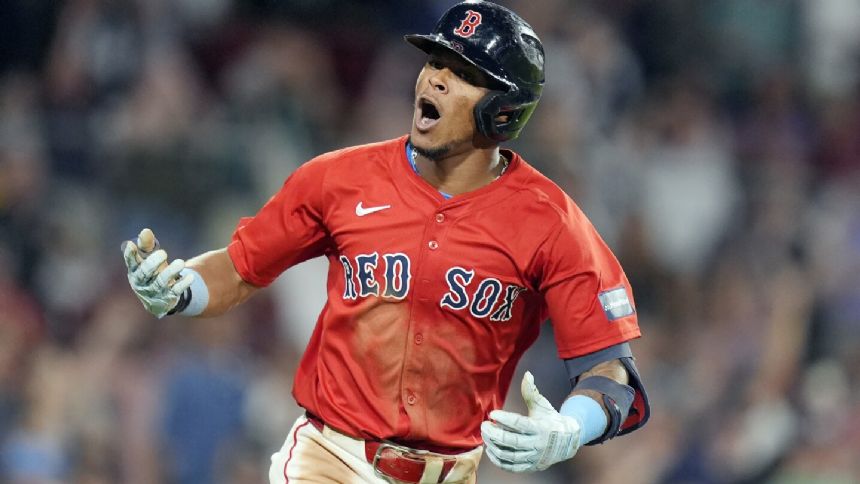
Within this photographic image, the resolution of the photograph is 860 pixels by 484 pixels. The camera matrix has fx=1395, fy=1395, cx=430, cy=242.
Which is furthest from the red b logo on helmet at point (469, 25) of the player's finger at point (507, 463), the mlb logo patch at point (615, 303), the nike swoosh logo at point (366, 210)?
the player's finger at point (507, 463)

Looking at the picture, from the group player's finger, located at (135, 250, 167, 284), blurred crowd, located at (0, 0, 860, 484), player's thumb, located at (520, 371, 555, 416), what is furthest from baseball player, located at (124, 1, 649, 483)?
blurred crowd, located at (0, 0, 860, 484)

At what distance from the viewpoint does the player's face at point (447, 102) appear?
4.36 metres

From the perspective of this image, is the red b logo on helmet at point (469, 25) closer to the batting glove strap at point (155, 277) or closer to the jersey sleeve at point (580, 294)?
the jersey sleeve at point (580, 294)

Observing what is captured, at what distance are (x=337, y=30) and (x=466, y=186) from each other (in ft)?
18.9

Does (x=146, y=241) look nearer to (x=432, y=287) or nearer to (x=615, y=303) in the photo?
(x=432, y=287)

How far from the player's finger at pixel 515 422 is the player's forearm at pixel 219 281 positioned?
1.21 meters

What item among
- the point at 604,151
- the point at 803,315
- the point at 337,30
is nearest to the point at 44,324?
the point at 337,30

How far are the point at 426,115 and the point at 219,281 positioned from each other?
887 mm

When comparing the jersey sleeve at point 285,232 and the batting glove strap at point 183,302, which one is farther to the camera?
the jersey sleeve at point 285,232

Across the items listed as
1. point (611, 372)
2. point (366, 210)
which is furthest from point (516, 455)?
point (366, 210)

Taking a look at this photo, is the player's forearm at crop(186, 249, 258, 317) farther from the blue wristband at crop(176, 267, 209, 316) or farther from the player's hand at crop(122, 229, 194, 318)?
the player's hand at crop(122, 229, 194, 318)

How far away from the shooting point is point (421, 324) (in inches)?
172

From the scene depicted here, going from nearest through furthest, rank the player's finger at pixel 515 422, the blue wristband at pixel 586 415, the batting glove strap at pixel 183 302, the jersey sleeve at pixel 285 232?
the player's finger at pixel 515 422
the blue wristband at pixel 586 415
the batting glove strap at pixel 183 302
the jersey sleeve at pixel 285 232

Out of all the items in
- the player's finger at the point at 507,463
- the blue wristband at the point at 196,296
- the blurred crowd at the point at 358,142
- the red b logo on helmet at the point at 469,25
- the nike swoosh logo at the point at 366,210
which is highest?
the red b logo on helmet at the point at 469,25
